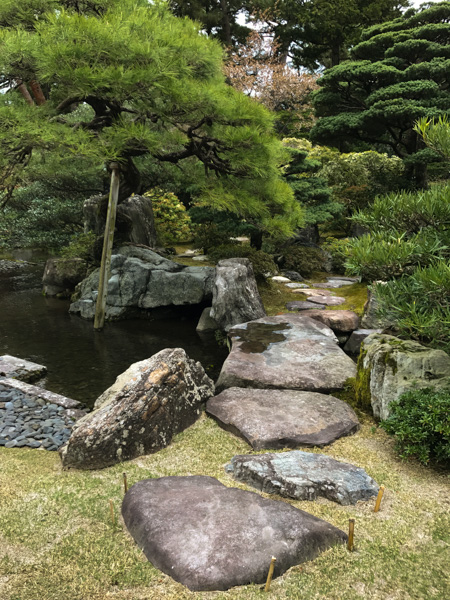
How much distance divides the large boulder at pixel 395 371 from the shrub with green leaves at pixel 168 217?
37.6 ft

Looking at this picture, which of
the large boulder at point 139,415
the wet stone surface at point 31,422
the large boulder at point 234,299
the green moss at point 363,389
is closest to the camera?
the large boulder at point 139,415

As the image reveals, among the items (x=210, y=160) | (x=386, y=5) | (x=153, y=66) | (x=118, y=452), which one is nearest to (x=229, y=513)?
(x=118, y=452)

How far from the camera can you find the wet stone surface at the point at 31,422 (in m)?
4.98

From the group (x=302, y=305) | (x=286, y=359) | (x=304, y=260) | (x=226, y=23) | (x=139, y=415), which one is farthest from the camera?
(x=226, y=23)

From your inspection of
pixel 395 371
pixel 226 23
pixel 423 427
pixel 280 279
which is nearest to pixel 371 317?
pixel 395 371

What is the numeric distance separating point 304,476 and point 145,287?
7.72m

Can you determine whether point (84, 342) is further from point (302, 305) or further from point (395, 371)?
point (395, 371)

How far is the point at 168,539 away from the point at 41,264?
1633cm

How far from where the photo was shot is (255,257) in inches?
460

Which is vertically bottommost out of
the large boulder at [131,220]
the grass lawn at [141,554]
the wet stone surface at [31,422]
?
the wet stone surface at [31,422]

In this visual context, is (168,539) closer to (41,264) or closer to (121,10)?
(121,10)

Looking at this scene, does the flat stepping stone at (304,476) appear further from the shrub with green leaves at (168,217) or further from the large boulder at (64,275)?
the shrub with green leaves at (168,217)

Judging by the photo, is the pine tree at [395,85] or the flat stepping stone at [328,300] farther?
the pine tree at [395,85]

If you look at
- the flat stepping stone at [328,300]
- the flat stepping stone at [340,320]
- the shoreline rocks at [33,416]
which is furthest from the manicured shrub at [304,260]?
the shoreline rocks at [33,416]
